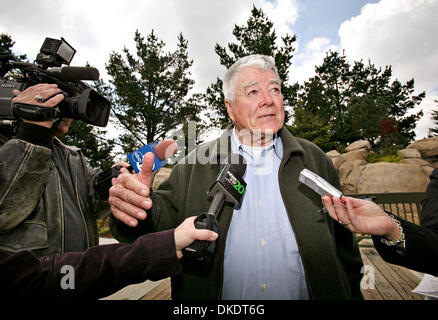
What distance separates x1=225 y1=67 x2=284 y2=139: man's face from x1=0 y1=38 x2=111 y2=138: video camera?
1.19 meters

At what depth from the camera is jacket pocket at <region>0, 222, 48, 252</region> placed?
129 centimetres

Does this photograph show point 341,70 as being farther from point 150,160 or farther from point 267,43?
point 150,160

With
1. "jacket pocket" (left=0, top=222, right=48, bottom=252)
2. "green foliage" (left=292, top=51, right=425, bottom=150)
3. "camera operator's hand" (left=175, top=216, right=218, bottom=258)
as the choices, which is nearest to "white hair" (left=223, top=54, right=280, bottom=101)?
"camera operator's hand" (left=175, top=216, right=218, bottom=258)

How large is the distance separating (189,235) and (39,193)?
114 centimetres

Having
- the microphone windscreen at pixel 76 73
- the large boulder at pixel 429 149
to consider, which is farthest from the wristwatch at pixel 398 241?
the large boulder at pixel 429 149

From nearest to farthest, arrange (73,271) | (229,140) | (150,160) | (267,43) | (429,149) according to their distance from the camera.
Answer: (73,271) → (150,160) → (229,140) → (429,149) → (267,43)

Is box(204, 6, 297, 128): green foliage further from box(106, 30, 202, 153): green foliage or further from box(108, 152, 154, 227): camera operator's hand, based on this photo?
box(108, 152, 154, 227): camera operator's hand

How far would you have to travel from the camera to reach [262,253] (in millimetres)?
1573

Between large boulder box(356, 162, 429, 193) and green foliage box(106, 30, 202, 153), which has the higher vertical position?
green foliage box(106, 30, 202, 153)

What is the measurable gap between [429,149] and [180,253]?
18.0 meters

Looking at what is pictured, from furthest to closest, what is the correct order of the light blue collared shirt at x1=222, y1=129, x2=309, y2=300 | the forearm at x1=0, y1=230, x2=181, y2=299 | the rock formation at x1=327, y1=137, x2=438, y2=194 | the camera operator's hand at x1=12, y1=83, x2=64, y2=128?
the rock formation at x1=327, y1=137, x2=438, y2=194, the light blue collared shirt at x1=222, y1=129, x2=309, y2=300, the camera operator's hand at x1=12, y1=83, x2=64, y2=128, the forearm at x1=0, y1=230, x2=181, y2=299

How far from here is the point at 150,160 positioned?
1116 mm
